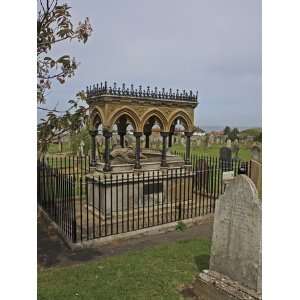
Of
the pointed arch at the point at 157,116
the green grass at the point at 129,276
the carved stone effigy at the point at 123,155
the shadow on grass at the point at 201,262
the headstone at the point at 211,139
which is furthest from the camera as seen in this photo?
the headstone at the point at 211,139

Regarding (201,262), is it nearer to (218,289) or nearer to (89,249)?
(218,289)

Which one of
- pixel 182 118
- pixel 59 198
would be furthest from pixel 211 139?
pixel 59 198

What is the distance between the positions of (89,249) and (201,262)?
2070 mm

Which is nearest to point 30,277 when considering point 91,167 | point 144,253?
point 144,253

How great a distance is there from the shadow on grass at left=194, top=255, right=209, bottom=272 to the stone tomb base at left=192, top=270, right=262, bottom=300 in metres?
0.57

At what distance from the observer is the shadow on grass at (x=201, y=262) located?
4.86m

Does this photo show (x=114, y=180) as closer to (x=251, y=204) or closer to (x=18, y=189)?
(x=251, y=204)

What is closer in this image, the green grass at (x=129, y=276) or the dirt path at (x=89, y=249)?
the green grass at (x=129, y=276)

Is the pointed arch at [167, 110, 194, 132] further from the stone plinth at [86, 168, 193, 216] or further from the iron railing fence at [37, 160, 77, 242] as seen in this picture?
the iron railing fence at [37, 160, 77, 242]

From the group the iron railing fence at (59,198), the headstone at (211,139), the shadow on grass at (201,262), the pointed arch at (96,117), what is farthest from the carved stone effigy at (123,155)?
the headstone at (211,139)

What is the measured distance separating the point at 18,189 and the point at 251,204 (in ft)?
10.2

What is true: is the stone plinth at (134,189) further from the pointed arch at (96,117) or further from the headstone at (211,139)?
the headstone at (211,139)

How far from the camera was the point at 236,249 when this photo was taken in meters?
3.98

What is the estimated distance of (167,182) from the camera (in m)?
8.13
